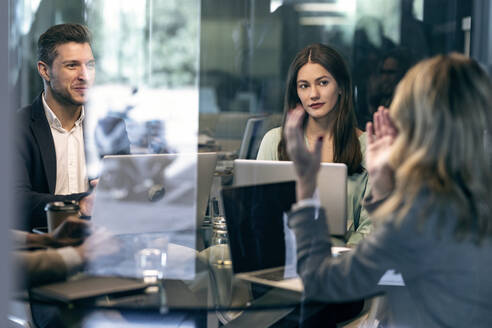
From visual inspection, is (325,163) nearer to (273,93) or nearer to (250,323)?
(250,323)

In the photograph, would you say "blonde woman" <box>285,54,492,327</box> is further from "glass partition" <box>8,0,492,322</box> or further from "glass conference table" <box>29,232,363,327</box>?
"glass partition" <box>8,0,492,322</box>

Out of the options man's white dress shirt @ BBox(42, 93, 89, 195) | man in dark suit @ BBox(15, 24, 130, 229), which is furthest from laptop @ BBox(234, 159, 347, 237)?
man's white dress shirt @ BBox(42, 93, 89, 195)

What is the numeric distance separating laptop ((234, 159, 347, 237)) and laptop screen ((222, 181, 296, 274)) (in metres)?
0.08

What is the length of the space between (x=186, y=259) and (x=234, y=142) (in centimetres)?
172

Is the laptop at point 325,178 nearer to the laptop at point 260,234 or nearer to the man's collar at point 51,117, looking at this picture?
the laptop at point 260,234

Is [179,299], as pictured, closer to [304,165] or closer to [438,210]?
[304,165]

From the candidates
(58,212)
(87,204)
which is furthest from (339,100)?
(58,212)

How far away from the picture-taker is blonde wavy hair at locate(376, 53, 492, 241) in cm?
136

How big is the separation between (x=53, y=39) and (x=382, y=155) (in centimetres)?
157

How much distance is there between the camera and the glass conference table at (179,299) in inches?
59.8

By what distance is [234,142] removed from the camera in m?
3.60

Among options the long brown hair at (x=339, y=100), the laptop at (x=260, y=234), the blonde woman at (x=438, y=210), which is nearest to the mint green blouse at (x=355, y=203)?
the long brown hair at (x=339, y=100)

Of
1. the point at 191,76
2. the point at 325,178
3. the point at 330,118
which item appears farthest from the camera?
the point at 191,76

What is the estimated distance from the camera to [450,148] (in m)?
1.36
